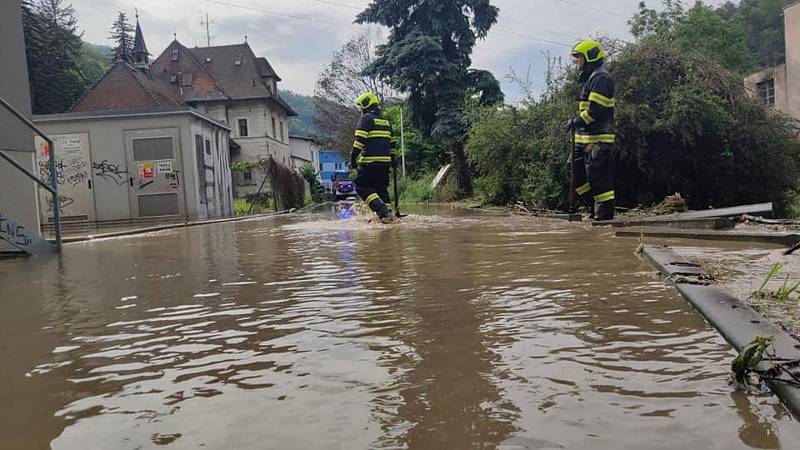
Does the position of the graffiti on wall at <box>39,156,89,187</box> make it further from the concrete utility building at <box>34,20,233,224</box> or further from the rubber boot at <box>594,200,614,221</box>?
the rubber boot at <box>594,200,614,221</box>

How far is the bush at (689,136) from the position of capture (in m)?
11.8

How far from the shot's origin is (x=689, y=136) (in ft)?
38.1

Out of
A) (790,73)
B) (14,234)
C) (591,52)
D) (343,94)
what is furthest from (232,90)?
(591,52)

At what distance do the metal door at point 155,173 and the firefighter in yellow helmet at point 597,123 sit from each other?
15.8 metres

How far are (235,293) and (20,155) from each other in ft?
23.3

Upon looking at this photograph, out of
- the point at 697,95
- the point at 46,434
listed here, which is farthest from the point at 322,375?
the point at 697,95

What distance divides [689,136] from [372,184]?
5709 millimetres

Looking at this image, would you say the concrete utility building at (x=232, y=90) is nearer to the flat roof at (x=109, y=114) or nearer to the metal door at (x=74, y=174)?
the flat roof at (x=109, y=114)

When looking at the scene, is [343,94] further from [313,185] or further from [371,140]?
[371,140]

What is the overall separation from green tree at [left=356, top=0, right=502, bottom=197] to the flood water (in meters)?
22.7

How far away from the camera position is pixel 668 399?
7.41ft

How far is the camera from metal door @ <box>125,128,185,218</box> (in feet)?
72.7

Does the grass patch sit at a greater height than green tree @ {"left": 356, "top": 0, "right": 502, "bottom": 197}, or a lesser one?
lesser

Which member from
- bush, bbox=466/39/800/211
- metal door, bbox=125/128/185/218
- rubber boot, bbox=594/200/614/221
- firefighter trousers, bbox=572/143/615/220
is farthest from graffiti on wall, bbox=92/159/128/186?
rubber boot, bbox=594/200/614/221
